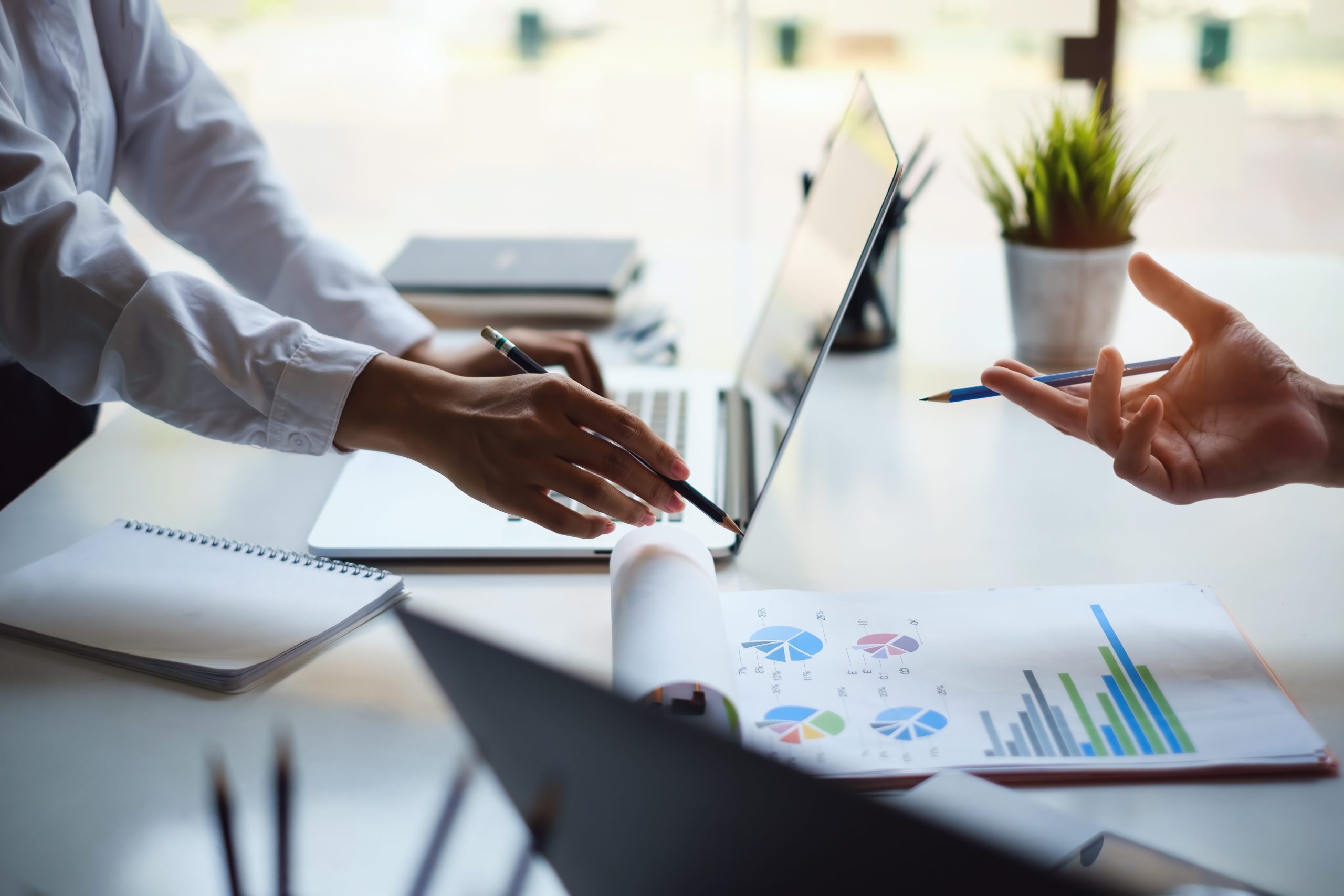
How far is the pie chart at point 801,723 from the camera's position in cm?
58

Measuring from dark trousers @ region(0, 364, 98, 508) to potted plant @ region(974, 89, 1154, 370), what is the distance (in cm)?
101

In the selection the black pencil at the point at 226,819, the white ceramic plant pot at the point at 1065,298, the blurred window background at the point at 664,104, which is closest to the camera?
the black pencil at the point at 226,819

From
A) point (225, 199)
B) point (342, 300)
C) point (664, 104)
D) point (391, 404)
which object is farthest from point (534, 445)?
point (664, 104)

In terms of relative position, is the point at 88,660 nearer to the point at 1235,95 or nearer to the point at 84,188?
the point at 84,188

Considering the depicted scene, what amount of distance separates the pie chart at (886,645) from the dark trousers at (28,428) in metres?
0.88

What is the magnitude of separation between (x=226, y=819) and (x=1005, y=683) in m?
0.44

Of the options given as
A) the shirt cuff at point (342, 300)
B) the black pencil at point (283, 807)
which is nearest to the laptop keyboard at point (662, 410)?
the shirt cuff at point (342, 300)

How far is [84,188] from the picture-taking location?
1003mm

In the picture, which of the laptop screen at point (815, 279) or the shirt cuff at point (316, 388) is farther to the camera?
the laptop screen at point (815, 279)

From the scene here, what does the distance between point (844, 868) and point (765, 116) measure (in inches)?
173

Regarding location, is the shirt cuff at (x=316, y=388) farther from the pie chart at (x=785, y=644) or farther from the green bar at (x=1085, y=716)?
the green bar at (x=1085, y=716)

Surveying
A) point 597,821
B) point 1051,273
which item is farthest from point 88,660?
point 1051,273

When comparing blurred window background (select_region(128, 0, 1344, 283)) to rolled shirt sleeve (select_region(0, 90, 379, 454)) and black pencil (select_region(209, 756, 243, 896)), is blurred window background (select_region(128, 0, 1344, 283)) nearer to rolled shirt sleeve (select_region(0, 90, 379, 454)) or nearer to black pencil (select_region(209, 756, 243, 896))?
rolled shirt sleeve (select_region(0, 90, 379, 454))

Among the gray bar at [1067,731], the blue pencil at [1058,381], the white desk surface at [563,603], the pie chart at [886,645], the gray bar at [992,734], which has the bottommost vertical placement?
the white desk surface at [563,603]
